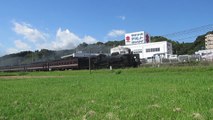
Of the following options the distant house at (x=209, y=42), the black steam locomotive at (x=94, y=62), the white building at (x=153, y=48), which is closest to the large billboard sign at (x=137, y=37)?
the white building at (x=153, y=48)

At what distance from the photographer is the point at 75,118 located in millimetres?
6941

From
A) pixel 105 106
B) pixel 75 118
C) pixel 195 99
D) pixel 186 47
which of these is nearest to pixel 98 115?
pixel 75 118

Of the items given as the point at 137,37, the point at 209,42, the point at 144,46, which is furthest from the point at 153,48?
the point at 209,42

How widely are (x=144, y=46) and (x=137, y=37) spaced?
9.91 m

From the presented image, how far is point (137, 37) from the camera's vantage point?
128m

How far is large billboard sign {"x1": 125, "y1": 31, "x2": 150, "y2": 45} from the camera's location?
126294mm

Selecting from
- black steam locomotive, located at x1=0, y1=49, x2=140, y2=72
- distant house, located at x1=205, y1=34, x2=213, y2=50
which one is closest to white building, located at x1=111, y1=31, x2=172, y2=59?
distant house, located at x1=205, y1=34, x2=213, y2=50

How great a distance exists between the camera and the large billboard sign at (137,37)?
414 feet

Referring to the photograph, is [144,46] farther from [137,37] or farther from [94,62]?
[94,62]

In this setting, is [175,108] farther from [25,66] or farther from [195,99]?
[25,66]

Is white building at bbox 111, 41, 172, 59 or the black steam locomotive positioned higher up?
white building at bbox 111, 41, 172, 59

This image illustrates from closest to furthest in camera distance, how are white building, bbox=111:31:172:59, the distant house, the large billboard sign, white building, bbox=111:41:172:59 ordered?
white building, bbox=111:41:172:59 → white building, bbox=111:31:172:59 → the large billboard sign → the distant house

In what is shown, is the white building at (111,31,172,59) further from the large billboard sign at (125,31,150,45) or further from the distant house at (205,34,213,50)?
the distant house at (205,34,213,50)

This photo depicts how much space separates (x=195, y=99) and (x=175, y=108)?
4.60ft
